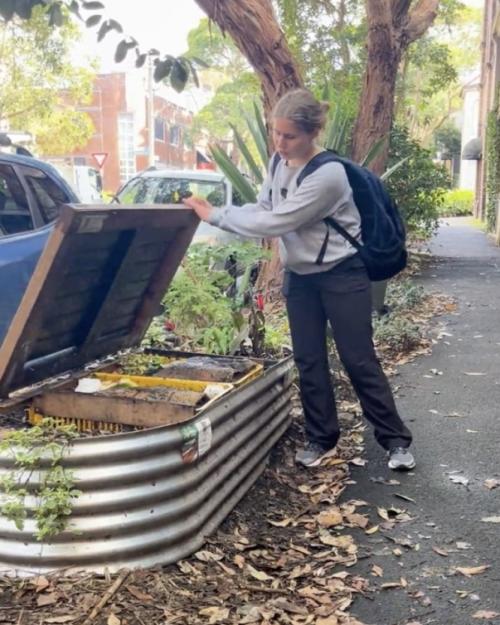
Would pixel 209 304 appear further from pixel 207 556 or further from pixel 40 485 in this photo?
pixel 40 485

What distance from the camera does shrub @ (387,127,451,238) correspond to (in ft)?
45.9

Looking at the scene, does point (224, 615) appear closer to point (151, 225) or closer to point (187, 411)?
point (187, 411)

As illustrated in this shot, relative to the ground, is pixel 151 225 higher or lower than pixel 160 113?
lower

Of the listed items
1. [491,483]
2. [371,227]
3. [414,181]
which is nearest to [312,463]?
[491,483]

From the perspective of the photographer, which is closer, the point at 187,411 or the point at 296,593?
the point at 296,593

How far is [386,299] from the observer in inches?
388

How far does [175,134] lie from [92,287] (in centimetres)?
5859

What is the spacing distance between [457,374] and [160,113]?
51.5 metres

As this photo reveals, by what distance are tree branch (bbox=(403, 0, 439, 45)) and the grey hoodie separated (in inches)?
279

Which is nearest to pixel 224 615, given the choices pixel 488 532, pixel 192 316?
pixel 488 532

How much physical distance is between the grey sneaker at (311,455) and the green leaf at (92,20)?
2588 millimetres

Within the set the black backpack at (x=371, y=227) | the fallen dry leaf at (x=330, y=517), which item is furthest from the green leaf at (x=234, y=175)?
the fallen dry leaf at (x=330, y=517)

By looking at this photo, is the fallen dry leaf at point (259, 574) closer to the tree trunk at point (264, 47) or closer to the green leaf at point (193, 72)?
the green leaf at point (193, 72)

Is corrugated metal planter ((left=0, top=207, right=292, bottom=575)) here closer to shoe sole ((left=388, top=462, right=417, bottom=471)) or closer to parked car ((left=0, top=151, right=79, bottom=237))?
shoe sole ((left=388, top=462, right=417, bottom=471))
